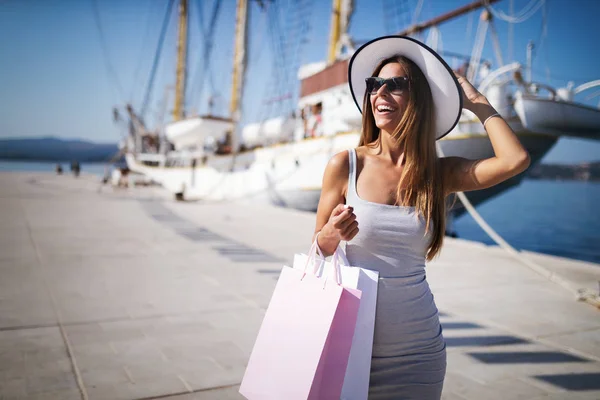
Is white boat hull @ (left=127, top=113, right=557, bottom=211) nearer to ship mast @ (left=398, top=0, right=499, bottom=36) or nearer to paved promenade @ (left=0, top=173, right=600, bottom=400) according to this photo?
paved promenade @ (left=0, top=173, right=600, bottom=400)

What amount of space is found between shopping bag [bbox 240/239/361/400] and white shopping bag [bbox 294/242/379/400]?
45 millimetres

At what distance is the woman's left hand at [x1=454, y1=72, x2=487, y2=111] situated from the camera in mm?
1728

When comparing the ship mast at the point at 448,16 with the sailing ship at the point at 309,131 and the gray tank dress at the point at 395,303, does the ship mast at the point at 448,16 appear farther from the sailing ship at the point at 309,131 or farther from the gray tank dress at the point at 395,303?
the gray tank dress at the point at 395,303

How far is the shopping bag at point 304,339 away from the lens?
1415 millimetres

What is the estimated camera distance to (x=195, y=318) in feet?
13.5

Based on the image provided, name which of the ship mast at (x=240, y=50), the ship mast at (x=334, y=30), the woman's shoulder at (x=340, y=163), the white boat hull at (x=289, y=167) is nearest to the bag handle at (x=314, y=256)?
the woman's shoulder at (x=340, y=163)

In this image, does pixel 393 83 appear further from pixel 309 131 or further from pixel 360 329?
pixel 309 131

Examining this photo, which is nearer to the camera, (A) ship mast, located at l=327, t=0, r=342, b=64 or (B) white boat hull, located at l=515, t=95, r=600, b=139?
(B) white boat hull, located at l=515, t=95, r=600, b=139

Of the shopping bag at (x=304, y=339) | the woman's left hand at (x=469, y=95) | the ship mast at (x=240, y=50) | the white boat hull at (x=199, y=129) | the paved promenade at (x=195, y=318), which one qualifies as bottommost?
the paved promenade at (x=195, y=318)

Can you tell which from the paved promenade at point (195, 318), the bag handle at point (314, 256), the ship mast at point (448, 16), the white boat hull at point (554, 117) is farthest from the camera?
the ship mast at point (448, 16)

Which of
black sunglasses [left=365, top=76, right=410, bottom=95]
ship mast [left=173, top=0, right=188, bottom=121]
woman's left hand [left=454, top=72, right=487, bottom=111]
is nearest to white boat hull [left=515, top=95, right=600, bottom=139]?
woman's left hand [left=454, top=72, right=487, bottom=111]

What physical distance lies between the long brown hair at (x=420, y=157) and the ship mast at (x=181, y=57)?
37.2 metres

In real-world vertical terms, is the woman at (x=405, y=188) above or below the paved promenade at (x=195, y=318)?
above

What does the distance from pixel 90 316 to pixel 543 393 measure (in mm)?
3553
